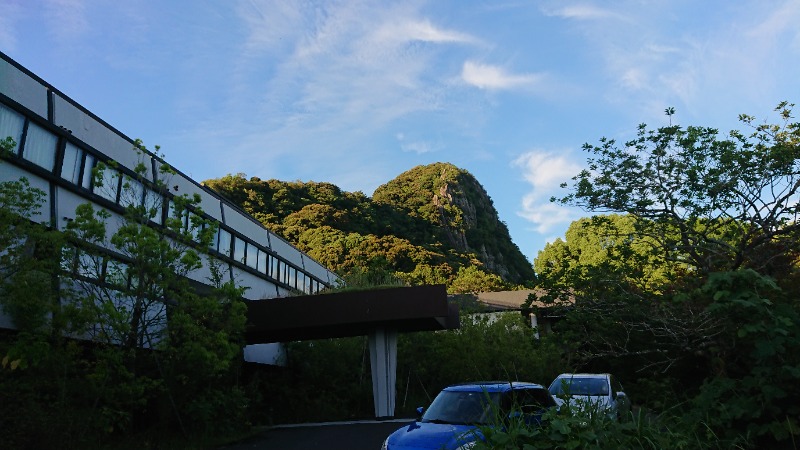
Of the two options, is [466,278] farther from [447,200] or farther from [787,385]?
[787,385]

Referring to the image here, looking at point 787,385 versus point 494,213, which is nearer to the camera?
point 787,385

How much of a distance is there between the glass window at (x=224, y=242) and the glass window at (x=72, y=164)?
8571 millimetres

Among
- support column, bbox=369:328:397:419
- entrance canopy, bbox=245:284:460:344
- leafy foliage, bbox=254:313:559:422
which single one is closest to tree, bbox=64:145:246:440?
entrance canopy, bbox=245:284:460:344

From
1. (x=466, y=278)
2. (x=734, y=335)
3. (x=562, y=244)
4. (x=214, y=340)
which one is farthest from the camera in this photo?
(x=562, y=244)

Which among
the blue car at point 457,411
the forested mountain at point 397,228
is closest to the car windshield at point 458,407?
the blue car at point 457,411

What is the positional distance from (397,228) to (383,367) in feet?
161

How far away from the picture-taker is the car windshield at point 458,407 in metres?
9.09

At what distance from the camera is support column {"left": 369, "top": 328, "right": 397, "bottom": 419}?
2319 cm

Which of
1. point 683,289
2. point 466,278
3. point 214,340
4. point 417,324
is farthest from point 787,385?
point 466,278

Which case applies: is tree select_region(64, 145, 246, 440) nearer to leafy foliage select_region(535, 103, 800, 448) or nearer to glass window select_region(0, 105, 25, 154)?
glass window select_region(0, 105, 25, 154)

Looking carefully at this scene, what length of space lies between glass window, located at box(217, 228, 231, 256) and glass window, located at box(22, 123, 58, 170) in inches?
384

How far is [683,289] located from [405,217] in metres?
63.6

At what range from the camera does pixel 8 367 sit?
13.3m

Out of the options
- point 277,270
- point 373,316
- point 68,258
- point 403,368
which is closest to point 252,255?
point 277,270
